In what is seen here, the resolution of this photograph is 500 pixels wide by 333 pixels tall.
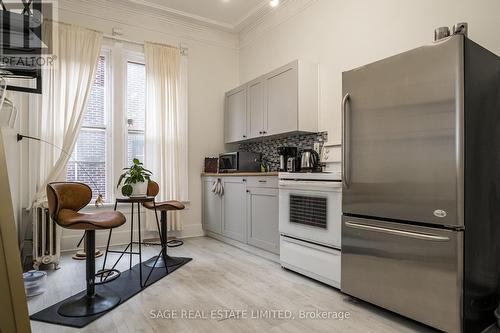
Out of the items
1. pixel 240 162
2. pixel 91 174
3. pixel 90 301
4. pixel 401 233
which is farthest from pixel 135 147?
pixel 401 233

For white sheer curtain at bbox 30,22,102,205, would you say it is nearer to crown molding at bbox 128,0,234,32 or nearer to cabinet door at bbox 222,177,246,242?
crown molding at bbox 128,0,234,32

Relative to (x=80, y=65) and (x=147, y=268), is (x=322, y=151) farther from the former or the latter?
(x=80, y=65)

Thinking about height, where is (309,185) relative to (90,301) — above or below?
above

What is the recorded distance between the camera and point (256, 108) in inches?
164

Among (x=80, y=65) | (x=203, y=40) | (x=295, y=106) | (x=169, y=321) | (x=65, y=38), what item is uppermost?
(x=203, y=40)

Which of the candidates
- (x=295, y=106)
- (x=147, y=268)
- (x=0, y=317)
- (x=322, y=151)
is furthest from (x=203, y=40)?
(x=0, y=317)

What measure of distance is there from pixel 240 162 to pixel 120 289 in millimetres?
2205

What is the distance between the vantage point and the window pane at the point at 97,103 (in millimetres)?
4031

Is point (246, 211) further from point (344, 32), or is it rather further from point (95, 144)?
point (344, 32)

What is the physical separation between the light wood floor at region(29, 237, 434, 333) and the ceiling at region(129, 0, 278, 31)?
3390 millimetres

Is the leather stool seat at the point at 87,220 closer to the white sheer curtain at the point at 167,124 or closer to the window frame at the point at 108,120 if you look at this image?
the window frame at the point at 108,120

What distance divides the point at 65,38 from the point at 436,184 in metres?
4.24

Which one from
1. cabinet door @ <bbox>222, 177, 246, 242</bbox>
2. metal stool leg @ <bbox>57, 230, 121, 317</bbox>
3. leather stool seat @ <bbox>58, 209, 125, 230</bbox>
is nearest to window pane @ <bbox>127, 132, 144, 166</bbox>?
cabinet door @ <bbox>222, 177, 246, 242</bbox>

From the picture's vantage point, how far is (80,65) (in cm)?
381
